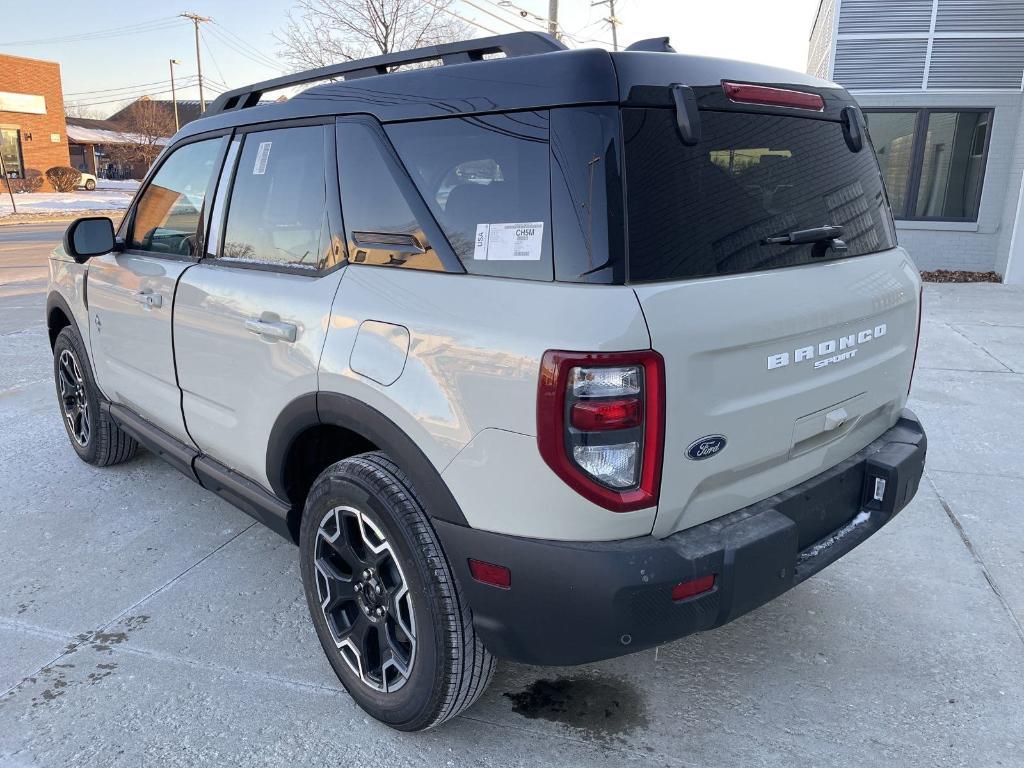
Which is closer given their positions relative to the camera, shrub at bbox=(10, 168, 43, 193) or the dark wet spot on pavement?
the dark wet spot on pavement

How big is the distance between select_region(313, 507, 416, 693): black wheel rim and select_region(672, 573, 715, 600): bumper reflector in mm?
758

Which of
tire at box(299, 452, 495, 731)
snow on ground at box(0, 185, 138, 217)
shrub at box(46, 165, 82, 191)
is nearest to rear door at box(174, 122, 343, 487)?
tire at box(299, 452, 495, 731)

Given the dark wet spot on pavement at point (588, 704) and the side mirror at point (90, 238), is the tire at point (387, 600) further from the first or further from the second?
the side mirror at point (90, 238)

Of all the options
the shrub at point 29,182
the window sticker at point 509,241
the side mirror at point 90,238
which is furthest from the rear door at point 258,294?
the shrub at point 29,182

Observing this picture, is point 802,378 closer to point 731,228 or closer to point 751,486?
point 751,486

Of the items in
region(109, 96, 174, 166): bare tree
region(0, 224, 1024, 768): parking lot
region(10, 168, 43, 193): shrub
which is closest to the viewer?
region(0, 224, 1024, 768): parking lot

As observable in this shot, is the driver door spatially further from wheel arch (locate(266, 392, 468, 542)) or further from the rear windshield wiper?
the rear windshield wiper

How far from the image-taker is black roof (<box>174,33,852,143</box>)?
1860mm

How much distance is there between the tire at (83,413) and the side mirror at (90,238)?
0.77 meters

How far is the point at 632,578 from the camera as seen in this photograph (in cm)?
182

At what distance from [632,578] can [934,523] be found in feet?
8.77

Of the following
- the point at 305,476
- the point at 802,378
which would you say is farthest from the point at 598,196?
the point at 305,476

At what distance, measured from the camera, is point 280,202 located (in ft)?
8.96

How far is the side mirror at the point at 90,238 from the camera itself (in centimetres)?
354
